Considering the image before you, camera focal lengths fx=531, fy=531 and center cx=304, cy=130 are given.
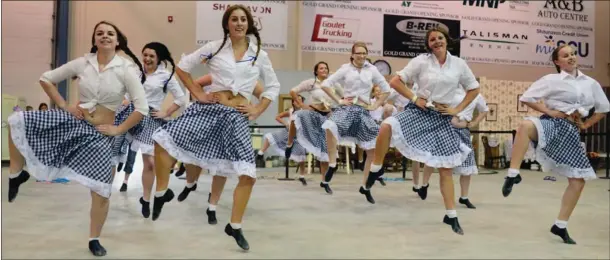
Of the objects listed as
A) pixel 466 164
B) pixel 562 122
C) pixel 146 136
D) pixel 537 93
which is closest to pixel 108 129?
pixel 146 136

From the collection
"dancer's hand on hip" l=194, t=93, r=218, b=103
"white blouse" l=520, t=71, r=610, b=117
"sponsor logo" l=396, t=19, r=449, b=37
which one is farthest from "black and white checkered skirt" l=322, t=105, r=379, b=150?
"sponsor logo" l=396, t=19, r=449, b=37

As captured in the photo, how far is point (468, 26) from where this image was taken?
37.6 ft

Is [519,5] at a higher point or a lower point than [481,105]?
higher

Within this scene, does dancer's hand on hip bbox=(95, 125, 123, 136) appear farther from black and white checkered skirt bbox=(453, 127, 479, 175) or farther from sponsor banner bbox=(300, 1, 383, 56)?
sponsor banner bbox=(300, 1, 383, 56)

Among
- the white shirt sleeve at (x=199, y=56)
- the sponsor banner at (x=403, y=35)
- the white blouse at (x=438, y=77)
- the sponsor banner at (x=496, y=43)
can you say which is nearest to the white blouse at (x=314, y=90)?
the white blouse at (x=438, y=77)

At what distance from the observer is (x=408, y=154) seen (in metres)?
3.67

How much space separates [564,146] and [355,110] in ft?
7.29

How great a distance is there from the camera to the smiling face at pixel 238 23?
300cm

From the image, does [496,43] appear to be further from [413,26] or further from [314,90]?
[314,90]

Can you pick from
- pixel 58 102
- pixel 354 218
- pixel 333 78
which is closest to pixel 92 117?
pixel 58 102

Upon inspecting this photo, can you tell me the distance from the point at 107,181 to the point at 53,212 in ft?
5.80

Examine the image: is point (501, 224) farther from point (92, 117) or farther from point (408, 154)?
point (92, 117)

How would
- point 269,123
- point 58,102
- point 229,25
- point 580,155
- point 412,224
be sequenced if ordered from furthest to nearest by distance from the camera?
point 269,123
point 412,224
point 580,155
point 229,25
point 58,102

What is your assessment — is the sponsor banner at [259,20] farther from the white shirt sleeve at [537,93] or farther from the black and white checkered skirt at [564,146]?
the black and white checkered skirt at [564,146]
